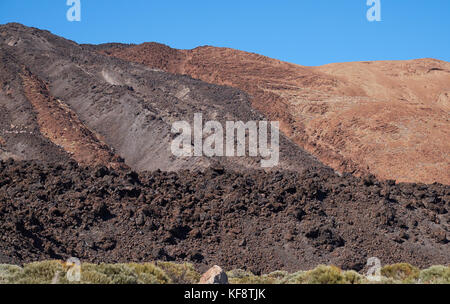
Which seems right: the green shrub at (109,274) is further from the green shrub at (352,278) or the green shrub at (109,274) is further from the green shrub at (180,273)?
the green shrub at (352,278)

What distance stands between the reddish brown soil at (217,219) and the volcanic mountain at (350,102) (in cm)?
1639

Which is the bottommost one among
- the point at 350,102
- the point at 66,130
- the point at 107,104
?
the point at 66,130

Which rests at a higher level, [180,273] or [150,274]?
[150,274]

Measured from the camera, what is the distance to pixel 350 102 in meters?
45.6

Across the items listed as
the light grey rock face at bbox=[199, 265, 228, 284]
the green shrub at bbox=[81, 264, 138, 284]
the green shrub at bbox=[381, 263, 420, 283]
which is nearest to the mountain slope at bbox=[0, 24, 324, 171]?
the green shrub at bbox=[381, 263, 420, 283]

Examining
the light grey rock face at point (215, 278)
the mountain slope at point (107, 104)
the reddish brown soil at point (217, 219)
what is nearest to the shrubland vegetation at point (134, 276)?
the light grey rock face at point (215, 278)

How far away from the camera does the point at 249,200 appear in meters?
18.3

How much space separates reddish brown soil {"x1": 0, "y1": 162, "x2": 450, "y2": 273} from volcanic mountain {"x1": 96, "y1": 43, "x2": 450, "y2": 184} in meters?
16.4

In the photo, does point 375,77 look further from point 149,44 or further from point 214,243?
point 214,243

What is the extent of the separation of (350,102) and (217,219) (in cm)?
3082

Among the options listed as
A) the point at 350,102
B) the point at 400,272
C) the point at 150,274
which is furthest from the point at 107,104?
the point at 400,272

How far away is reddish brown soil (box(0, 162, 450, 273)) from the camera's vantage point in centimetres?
1561

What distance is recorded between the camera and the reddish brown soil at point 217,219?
15.6 metres

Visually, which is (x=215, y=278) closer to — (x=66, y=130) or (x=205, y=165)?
(x=205, y=165)
